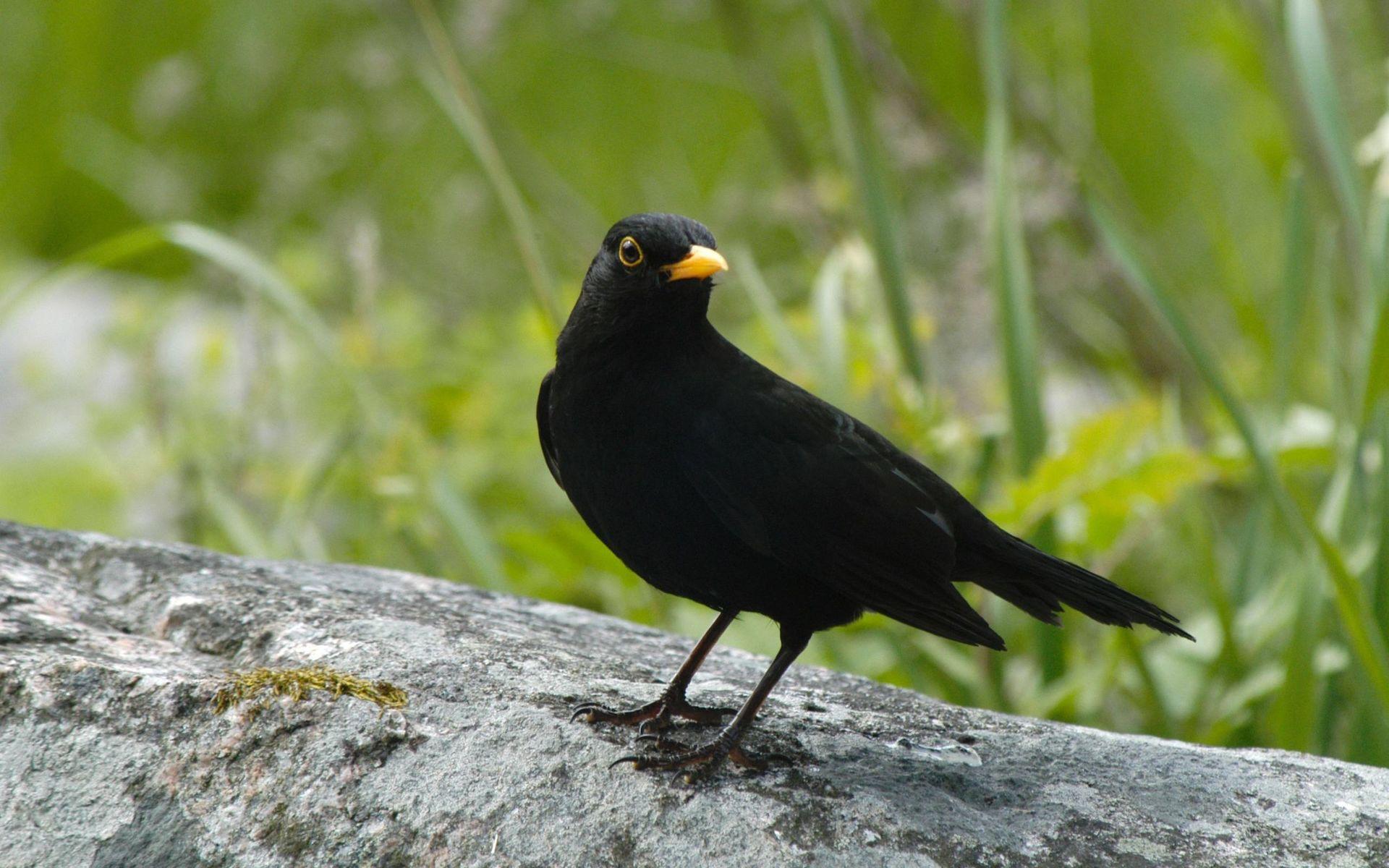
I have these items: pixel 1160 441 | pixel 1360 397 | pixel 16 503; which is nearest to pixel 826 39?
Answer: pixel 1160 441

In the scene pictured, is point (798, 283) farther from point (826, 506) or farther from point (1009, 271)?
point (826, 506)

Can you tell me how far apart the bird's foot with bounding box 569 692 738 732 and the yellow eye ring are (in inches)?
31.5

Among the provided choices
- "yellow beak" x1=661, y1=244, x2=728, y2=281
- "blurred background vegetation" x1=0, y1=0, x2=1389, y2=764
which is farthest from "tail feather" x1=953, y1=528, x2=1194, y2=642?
"yellow beak" x1=661, y1=244, x2=728, y2=281

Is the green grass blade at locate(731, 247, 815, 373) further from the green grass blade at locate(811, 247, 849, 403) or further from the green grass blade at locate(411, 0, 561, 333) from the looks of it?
the green grass blade at locate(411, 0, 561, 333)

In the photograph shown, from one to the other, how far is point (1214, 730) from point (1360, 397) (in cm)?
90

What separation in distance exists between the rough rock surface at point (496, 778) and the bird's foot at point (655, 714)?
1.4 inches

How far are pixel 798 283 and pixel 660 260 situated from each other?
3109 millimetres

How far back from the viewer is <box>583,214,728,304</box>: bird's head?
7.79ft

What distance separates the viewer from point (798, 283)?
5449mm

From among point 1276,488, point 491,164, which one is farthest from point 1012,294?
point 491,164

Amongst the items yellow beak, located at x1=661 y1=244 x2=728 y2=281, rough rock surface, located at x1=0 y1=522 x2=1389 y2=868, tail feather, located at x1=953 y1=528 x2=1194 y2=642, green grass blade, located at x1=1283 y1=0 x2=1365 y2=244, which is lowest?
rough rock surface, located at x1=0 y1=522 x2=1389 y2=868

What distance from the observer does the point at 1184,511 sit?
3.68 meters

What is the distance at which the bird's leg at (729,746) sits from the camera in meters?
2.05

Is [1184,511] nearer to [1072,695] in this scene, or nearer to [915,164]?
[1072,695]
